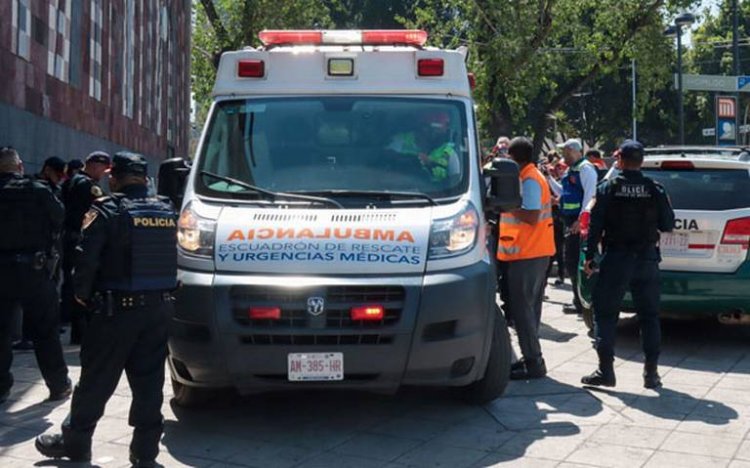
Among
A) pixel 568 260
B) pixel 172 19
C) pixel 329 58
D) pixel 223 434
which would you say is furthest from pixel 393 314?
pixel 172 19

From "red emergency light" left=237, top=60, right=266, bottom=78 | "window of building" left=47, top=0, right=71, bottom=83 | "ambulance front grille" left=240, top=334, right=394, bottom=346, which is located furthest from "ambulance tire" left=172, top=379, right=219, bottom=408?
"window of building" left=47, top=0, right=71, bottom=83

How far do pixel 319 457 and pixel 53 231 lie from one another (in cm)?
272

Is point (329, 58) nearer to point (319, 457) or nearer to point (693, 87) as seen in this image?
point (319, 457)

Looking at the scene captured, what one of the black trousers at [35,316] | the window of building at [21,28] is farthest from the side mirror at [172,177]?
the window of building at [21,28]

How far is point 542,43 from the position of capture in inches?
842

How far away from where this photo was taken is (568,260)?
10375 mm

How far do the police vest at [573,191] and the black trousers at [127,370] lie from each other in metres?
6.11

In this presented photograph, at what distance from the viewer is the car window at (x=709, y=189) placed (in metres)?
8.53

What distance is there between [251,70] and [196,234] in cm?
143

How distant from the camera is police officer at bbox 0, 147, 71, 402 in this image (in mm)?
6535

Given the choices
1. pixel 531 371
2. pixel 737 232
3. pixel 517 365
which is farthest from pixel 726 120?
pixel 531 371

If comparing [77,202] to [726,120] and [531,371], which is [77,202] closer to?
[531,371]

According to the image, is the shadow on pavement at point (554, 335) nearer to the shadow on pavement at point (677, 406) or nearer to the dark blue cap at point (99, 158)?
the shadow on pavement at point (677, 406)

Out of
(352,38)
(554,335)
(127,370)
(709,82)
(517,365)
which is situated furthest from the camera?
(709,82)
